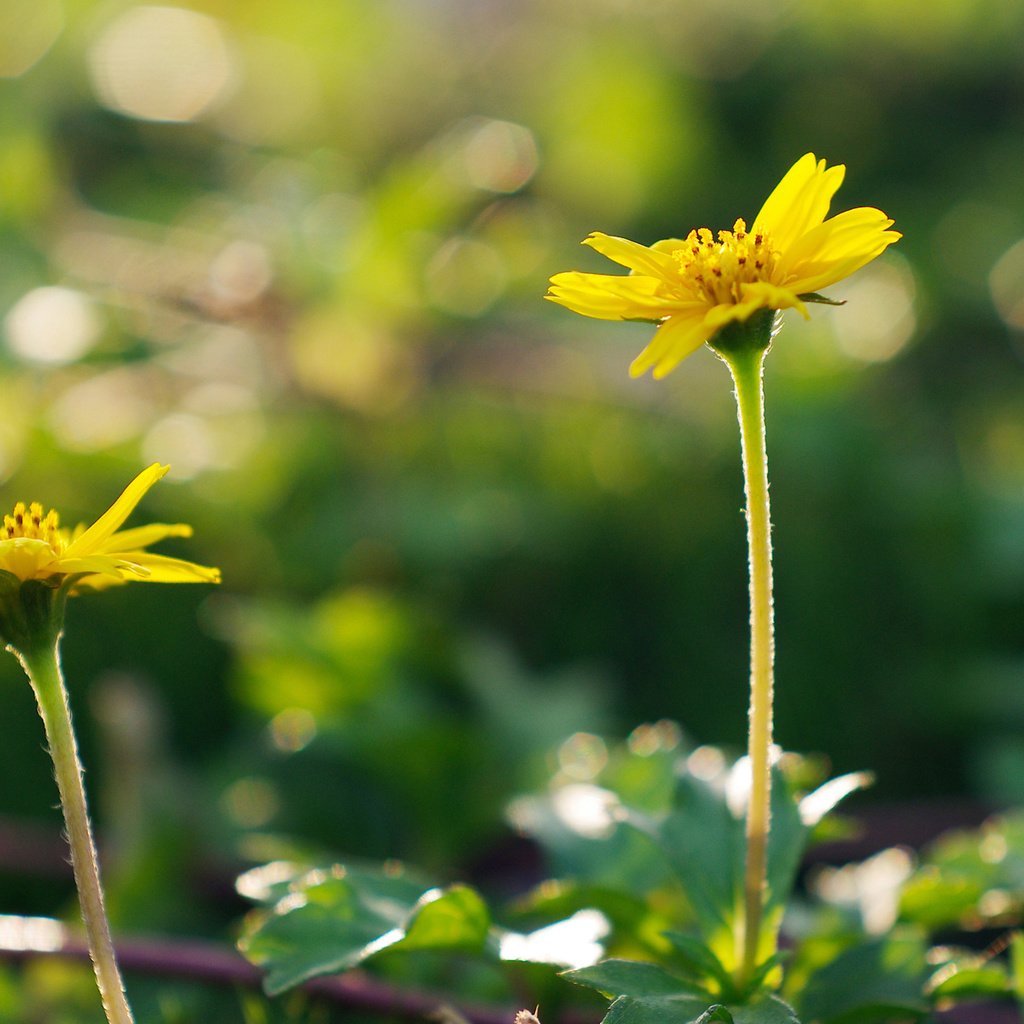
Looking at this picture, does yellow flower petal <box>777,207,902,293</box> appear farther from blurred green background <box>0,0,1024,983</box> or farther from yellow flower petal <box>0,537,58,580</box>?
blurred green background <box>0,0,1024,983</box>

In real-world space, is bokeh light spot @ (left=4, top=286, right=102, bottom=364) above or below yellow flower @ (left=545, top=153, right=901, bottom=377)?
above

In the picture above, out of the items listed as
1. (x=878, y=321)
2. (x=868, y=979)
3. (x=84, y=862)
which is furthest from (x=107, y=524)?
(x=878, y=321)

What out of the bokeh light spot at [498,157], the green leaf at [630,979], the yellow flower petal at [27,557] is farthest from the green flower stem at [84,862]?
the bokeh light spot at [498,157]

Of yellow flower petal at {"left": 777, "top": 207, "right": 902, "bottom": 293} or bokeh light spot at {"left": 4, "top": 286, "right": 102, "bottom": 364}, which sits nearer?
yellow flower petal at {"left": 777, "top": 207, "right": 902, "bottom": 293}

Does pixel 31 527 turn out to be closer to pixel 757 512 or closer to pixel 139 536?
pixel 139 536

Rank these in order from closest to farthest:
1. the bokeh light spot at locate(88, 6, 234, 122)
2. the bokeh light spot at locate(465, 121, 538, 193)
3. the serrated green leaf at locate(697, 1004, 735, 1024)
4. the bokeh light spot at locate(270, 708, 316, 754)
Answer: the serrated green leaf at locate(697, 1004, 735, 1024), the bokeh light spot at locate(270, 708, 316, 754), the bokeh light spot at locate(465, 121, 538, 193), the bokeh light spot at locate(88, 6, 234, 122)

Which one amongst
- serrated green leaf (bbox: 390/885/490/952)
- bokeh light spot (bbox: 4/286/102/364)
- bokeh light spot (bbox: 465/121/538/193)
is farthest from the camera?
bokeh light spot (bbox: 465/121/538/193)

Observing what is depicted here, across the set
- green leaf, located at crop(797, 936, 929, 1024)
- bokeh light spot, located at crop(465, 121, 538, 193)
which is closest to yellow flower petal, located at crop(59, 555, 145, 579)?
green leaf, located at crop(797, 936, 929, 1024)

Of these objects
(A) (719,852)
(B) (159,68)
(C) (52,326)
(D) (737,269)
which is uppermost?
(B) (159,68)

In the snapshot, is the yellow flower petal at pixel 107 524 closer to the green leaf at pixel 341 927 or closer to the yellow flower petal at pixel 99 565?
the yellow flower petal at pixel 99 565
